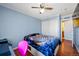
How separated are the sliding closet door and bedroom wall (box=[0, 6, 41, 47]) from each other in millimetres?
400

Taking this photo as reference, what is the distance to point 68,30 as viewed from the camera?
1.39 metres

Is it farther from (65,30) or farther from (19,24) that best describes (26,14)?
(65,30)

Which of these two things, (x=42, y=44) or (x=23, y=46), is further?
(x=23, y=46)

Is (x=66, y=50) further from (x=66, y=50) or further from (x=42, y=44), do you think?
(x=42, y=44)

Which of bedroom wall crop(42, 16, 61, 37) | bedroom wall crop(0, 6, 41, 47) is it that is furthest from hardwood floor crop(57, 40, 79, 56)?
bedroom wall crop(0, 6, 41, 47)

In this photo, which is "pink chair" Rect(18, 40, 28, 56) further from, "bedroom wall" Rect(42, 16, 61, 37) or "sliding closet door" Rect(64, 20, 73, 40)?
"sliding closet door" Rect(64, 20, 73, 40)

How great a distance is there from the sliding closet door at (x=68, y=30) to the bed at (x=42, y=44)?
0.51 ft

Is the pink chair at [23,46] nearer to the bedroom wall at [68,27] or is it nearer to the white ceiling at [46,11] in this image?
the white ceiling at [46,11]

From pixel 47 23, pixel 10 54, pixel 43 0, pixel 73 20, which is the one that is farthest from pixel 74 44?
pixel 10 54

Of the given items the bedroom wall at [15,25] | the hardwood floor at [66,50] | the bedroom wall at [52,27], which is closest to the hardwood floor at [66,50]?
the hardwood floor at [66,50]

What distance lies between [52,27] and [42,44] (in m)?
0.31

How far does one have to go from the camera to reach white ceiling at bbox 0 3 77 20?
4.22 feet

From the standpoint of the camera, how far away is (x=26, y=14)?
1.37 metres

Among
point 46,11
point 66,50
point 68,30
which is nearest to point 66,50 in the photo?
point 66,50
